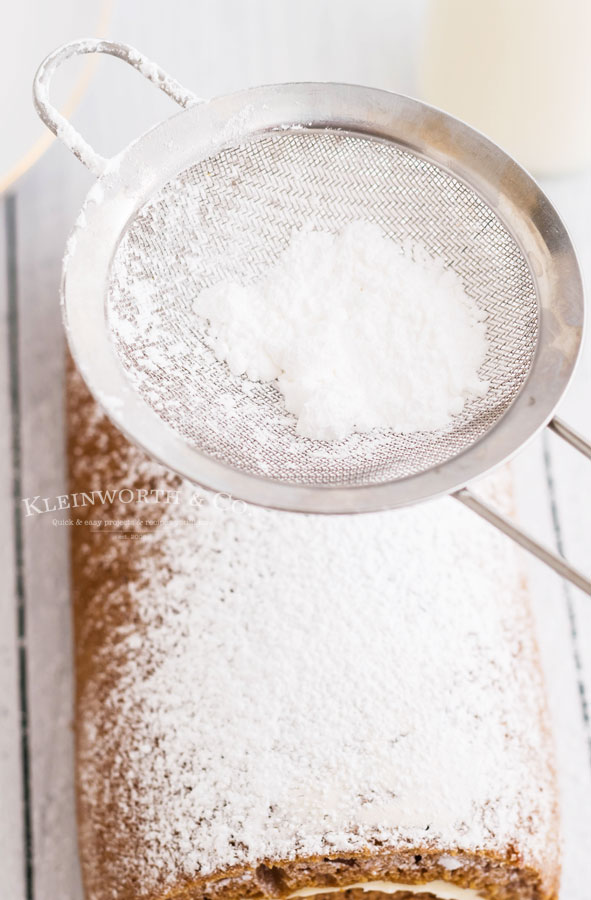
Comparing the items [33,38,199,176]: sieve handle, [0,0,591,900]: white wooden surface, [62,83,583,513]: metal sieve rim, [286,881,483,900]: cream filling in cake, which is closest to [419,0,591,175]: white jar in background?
[0,0,591,900]: white wooden surface

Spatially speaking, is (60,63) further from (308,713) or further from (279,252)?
(308,713)

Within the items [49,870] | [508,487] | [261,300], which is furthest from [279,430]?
[49,870]

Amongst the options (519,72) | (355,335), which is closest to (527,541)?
(355,335)

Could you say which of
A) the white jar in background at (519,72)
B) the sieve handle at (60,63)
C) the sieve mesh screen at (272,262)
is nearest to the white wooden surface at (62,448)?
the white jar in background at (519,72)

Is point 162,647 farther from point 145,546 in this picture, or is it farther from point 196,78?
point 196,78

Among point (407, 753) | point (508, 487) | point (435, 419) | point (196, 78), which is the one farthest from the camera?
point (196, 78)

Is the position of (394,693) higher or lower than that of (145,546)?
lower

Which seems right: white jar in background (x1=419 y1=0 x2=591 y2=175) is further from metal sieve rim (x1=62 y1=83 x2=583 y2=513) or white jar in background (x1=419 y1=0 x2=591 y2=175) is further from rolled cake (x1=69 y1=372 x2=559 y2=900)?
rolled cake (x1=69 y1=372 x2=559 y2=900)

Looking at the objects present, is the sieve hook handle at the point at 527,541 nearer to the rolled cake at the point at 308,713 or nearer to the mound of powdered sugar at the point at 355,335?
the mound of powdered sugar at the point at 355,335
